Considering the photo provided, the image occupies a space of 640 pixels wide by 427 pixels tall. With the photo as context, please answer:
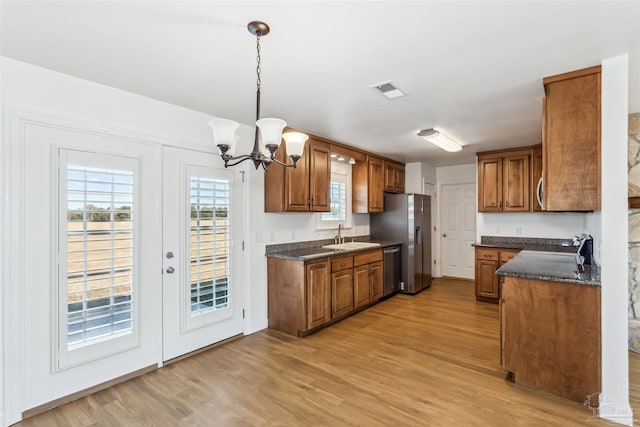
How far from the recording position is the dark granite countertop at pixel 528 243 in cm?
467

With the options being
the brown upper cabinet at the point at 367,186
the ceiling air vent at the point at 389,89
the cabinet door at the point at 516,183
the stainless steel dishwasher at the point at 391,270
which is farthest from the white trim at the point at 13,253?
the cabinet door at the point at 516,183

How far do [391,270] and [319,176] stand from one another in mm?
2063

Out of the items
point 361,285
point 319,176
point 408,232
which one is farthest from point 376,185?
point 361,285

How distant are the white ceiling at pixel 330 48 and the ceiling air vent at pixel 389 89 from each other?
59 millimetres

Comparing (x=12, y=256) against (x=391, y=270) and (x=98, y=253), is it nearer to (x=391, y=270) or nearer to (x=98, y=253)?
(x=98, y=253)

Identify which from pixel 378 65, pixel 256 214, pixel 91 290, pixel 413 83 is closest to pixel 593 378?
pixel 413 83

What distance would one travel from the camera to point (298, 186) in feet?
12.6

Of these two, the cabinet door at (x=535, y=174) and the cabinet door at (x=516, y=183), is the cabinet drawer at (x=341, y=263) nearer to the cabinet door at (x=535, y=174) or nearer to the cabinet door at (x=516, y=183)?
the cabinet door at (x=516, y=183)

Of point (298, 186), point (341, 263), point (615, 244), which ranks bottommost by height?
point (341, 263)

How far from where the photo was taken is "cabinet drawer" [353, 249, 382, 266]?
434cm

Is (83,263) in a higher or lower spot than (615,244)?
lower

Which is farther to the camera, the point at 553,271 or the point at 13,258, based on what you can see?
the point at 553,271

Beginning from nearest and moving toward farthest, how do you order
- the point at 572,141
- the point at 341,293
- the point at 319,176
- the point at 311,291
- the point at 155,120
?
the point at 572,141 → the point at 155,120 → the point at 311,291 → the point at 341,293 → the point at 319,176

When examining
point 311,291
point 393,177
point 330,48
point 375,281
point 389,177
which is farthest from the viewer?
point 393,177
